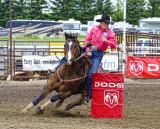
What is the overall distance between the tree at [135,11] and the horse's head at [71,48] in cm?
5632

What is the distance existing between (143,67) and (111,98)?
13004 millimetres

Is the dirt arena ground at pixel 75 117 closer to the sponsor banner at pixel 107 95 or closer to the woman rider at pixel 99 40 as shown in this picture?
the sponsor banner at pixel 107 95

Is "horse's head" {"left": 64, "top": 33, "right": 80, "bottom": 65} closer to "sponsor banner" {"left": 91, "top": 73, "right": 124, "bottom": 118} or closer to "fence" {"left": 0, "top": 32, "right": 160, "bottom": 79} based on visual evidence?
"sponsor banner" {"left": 91, "top": 73, "right": 124, "bottom": 118}

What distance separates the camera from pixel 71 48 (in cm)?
1005

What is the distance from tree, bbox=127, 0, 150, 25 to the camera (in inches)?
2608

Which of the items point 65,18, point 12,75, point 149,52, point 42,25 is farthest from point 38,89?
point 65,18

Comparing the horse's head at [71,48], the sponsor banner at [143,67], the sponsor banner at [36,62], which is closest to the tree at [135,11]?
the sponsor banner at [143,67]

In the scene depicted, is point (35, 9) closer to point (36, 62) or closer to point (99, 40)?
point (36, 62)

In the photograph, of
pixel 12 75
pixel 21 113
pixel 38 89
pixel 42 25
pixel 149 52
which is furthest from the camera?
pixel 42 25

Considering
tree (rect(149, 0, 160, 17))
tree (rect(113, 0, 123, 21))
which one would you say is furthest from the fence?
tree (rect(149, 0, 160, 17))

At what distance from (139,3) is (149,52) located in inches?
1685

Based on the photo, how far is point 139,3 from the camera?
67562 millimetres

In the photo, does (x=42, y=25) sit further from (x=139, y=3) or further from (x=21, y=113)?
(x=21, y=113)

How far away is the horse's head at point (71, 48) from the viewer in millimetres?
9938
